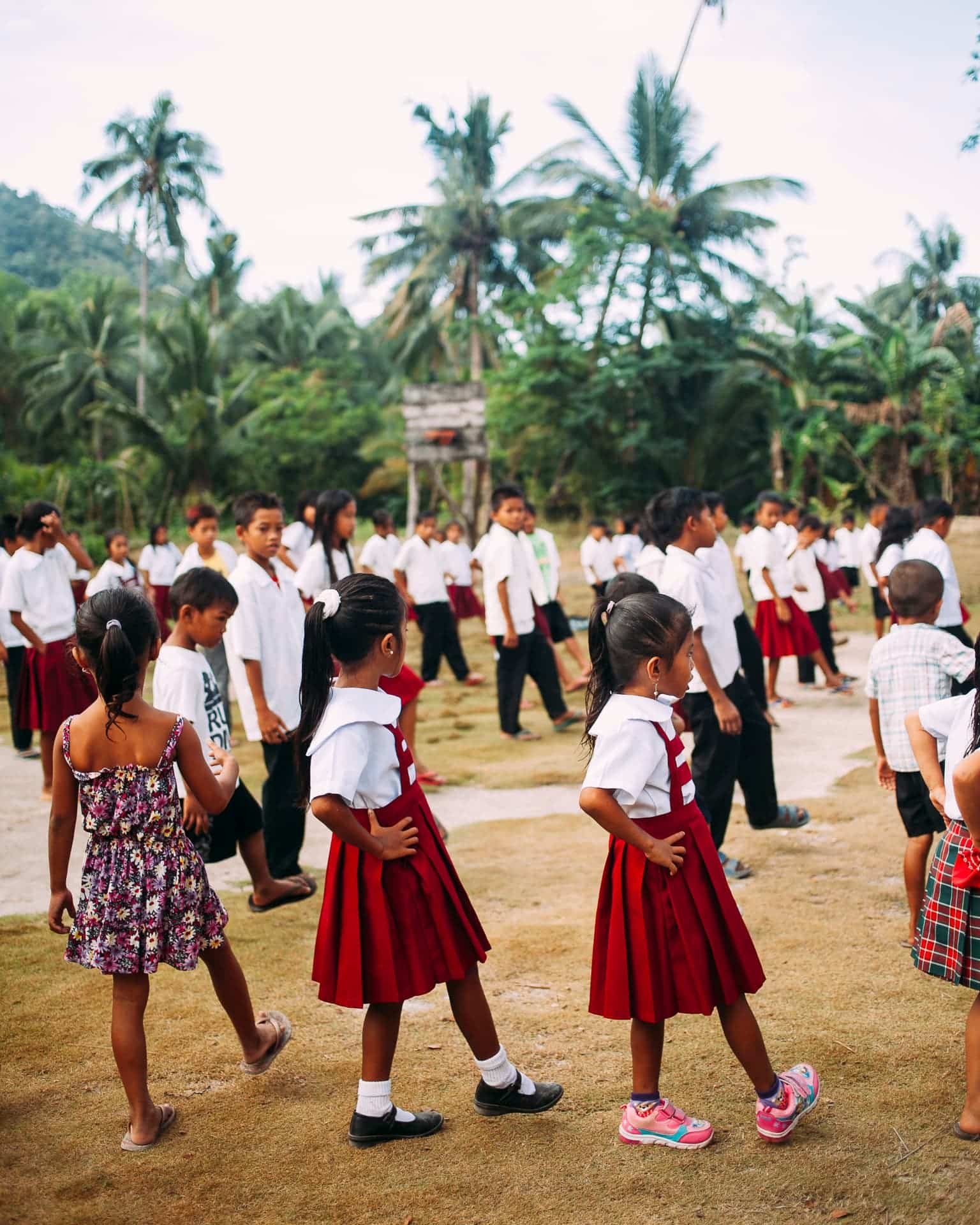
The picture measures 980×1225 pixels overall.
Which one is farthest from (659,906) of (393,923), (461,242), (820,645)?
(461,242)

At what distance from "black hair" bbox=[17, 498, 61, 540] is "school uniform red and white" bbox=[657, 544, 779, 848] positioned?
11.0 ft

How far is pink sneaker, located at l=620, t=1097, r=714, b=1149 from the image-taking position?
2.57 m

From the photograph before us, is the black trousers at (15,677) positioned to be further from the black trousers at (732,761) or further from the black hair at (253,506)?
the black trousers at (732,761)

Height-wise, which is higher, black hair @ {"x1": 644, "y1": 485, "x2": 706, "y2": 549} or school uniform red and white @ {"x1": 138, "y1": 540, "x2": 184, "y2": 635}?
black hair @ {"x1": 644, "y1": 485, "x2": 706, "y2": 549}

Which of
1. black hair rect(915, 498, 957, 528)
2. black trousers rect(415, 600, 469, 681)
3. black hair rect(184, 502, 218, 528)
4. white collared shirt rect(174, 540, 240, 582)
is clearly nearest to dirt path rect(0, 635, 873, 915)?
black hair rect(915, 498, 957, 528)

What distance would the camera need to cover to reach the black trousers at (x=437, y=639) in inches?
389

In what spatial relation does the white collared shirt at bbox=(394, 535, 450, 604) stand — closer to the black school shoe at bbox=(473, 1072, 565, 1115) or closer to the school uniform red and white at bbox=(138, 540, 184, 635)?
the school uniform red and white at bbox=(138, 540, 184, 635)

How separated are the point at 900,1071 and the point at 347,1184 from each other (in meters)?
1.39

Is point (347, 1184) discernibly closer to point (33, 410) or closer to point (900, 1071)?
point (900, 1071)

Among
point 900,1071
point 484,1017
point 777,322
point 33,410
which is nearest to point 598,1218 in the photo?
point 484,1017

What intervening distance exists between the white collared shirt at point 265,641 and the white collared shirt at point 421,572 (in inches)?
206

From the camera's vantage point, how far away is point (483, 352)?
2969cm

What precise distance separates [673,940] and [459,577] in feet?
31.5

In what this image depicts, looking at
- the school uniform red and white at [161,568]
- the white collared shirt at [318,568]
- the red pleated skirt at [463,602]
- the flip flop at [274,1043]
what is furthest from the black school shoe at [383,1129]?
the red pleated skirt at [463,602]
